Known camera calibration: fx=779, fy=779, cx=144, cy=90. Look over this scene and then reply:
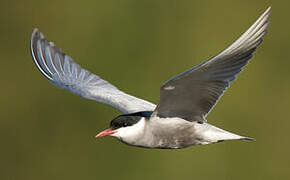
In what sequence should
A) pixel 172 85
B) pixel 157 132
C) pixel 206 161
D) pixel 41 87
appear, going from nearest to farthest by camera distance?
pixel 172 85, pixel 157 132, pixel 206 161, pixel 41 87

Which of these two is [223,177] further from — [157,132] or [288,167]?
[157,132]

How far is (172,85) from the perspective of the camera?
5.37 meters

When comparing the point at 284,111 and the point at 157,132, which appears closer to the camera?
the point at 157,132

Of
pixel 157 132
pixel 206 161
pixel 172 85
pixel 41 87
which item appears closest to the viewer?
pixel 172 85

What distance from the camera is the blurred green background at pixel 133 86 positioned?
10242 mm

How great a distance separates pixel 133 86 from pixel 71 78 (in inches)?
140

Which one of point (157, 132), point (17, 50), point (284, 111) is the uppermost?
point (17, 50)

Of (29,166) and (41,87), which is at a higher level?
(41,87)

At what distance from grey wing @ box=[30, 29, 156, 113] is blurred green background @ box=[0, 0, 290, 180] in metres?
3.07

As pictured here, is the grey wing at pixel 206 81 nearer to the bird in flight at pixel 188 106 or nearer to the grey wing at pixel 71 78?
the bird in flight at pixel 188 106

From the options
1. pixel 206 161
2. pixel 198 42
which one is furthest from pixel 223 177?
pixel 198 42

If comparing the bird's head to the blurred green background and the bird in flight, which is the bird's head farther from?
the blurred green background

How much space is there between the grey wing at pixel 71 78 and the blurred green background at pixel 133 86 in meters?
3.07

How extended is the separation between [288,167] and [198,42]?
7.47 ft
